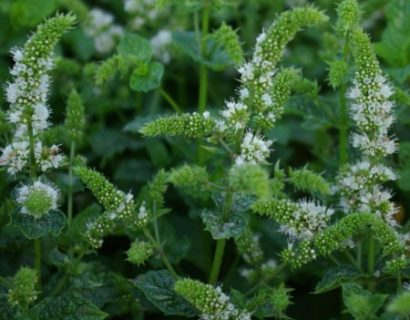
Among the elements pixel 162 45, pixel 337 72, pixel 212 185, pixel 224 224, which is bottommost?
pixel 224 224

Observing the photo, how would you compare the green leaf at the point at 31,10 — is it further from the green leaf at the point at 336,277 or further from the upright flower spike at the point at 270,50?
the green leaf at the point at 336,277

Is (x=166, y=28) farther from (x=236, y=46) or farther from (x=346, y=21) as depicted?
(x=346, y=21)

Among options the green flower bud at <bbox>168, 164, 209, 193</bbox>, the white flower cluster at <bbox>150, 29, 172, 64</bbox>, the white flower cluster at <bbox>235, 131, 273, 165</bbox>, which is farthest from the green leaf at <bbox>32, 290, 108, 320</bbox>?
the white flower cluster at <bbox>150, 29, 172, 64</bbox>

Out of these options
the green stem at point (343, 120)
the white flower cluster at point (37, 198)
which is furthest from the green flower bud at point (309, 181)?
the white flower cluster at point (37, 198)

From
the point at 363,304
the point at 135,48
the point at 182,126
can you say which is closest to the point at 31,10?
the point at 135,48

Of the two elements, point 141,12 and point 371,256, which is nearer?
point 371,256

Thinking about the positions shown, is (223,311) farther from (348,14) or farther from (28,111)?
(348,14)
